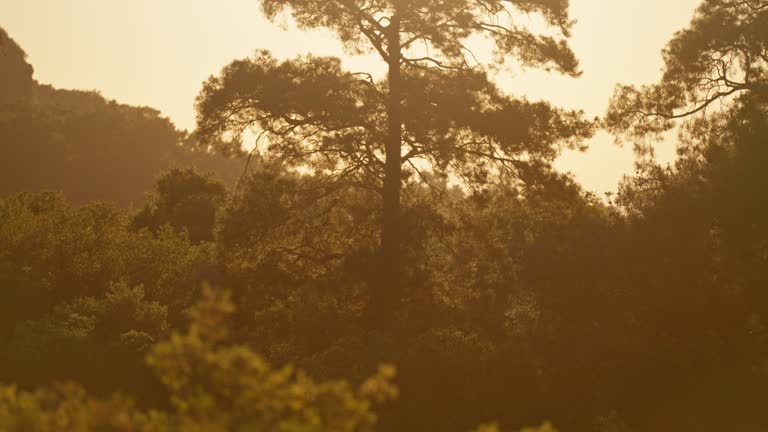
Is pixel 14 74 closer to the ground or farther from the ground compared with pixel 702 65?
farther from the ground

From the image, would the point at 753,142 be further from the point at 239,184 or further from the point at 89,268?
the point at 89,268

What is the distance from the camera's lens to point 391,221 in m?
18.7

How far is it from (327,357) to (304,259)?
11.9 feet

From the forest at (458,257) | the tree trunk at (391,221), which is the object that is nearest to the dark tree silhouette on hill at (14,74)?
the forest at (458,257)

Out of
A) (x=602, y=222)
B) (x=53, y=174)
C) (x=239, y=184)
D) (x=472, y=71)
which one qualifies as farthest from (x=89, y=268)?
(x=53, y=174)

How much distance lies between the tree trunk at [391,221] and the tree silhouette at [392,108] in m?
0.02

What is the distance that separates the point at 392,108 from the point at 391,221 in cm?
263

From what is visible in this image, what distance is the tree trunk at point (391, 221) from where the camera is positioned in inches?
→ 722

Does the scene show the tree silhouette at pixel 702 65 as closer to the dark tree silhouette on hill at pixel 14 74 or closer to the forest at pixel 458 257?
the forest at pixel 458 257

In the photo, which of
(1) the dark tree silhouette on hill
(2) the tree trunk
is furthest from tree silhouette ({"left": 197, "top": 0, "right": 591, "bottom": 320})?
(1) the dark tree silhouette on hill

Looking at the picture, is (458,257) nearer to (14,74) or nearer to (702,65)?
(702,65)

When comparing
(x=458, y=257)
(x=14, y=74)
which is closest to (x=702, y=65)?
(x=458, y=257)

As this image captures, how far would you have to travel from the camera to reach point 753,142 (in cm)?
2006

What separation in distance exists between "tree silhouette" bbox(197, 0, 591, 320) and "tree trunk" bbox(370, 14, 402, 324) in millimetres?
24
